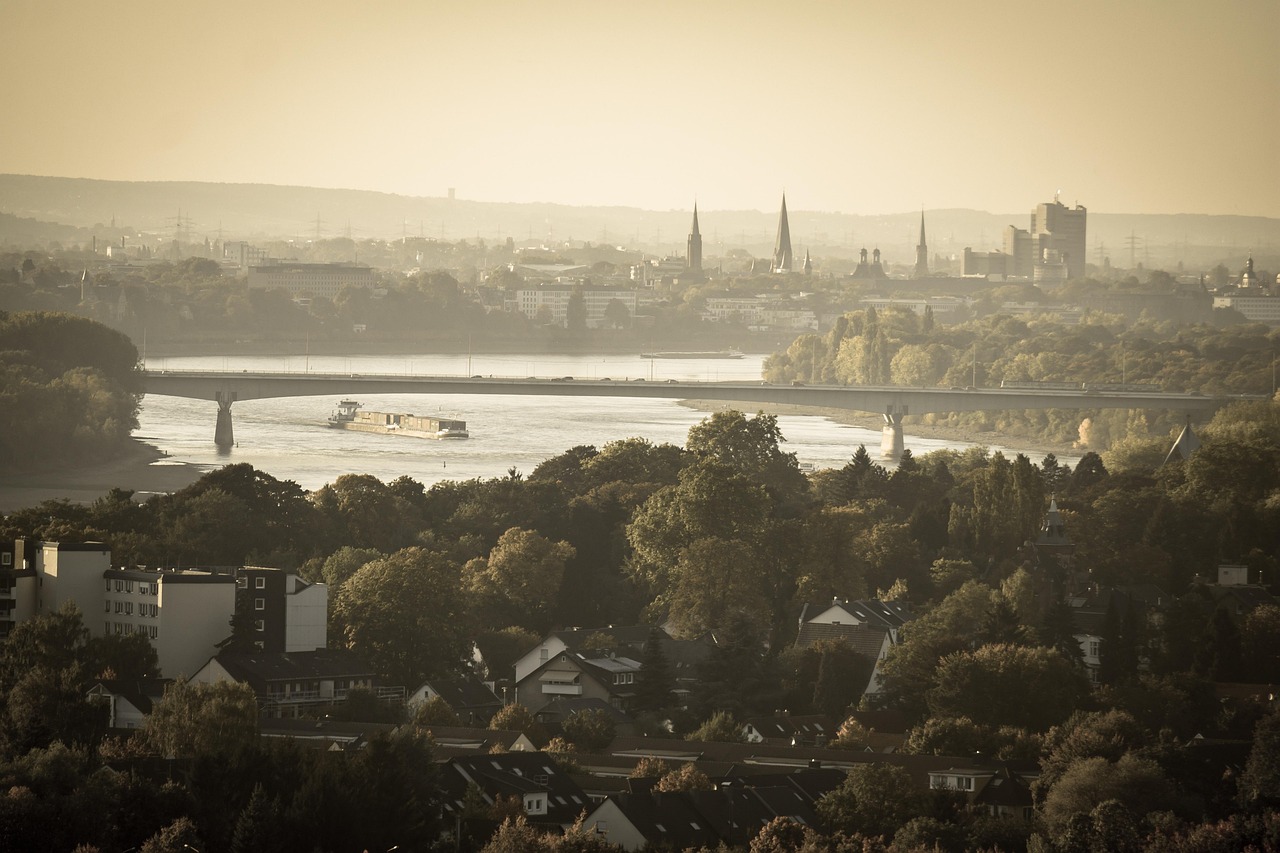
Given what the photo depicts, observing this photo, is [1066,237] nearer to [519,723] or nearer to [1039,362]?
[1039,362]

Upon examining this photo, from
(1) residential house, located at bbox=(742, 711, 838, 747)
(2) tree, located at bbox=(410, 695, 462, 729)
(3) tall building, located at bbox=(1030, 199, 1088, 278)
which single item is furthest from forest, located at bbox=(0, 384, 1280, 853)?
(3) tall building, located at bbox=(1030, 199, 1088, 278)

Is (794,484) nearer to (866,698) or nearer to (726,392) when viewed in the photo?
(866,698)

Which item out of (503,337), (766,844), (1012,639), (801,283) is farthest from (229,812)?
(801,283)

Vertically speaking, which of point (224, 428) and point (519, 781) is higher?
point (224, 428)

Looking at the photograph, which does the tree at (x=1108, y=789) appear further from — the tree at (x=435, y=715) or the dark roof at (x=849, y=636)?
the dark roof at (x=849, y=636)

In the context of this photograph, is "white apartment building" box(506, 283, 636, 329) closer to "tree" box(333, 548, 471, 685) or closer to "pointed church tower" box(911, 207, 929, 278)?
"pointed church tower" box(911, 207, 929, 278)

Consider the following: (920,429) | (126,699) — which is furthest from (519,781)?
(920,429)

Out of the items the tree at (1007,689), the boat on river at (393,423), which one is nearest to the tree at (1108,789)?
the tree at (1007,689)
